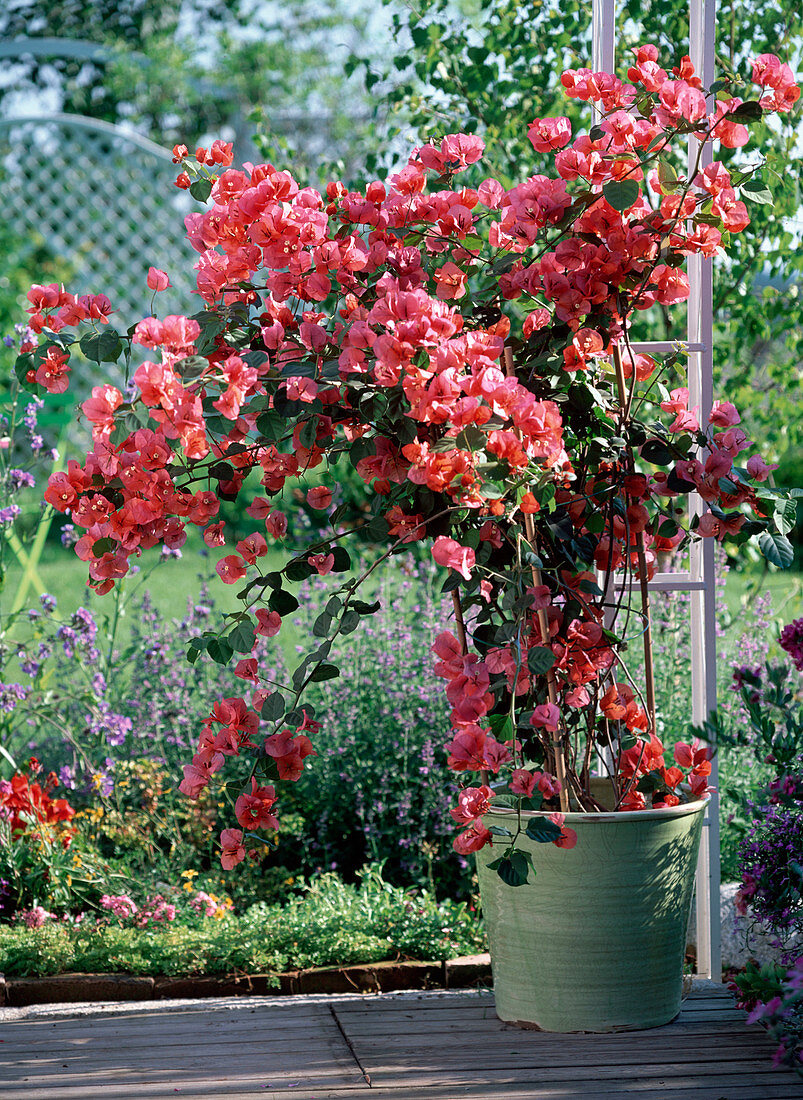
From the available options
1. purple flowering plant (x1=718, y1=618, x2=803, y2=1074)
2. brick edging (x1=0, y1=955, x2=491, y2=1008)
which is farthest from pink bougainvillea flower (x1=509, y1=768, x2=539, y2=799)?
brick edging (x1=0, y1=955, x2=491, y2=1008)

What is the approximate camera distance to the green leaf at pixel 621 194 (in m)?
1.56

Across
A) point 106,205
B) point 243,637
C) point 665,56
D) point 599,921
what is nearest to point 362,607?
point 243,637

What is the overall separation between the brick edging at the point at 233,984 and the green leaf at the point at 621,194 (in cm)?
137

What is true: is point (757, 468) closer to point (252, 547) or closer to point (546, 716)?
point (546, 716)

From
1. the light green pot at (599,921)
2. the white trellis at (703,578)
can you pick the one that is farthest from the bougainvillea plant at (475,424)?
A: the white trellis at (703,578)

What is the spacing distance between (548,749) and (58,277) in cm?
782

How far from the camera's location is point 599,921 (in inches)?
68.1

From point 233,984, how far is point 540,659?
3.28 feet

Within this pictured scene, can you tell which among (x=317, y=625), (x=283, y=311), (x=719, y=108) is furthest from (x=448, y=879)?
(x=719, y=108)

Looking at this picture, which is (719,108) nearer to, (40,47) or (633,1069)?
(633,1069)

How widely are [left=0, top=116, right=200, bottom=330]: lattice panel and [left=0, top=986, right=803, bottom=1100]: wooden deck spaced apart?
5762 millimetres

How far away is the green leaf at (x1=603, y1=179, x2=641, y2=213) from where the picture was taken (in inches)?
61.5

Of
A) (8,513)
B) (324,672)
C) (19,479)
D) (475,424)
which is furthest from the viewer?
(19,479)

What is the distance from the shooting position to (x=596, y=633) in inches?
68.4
